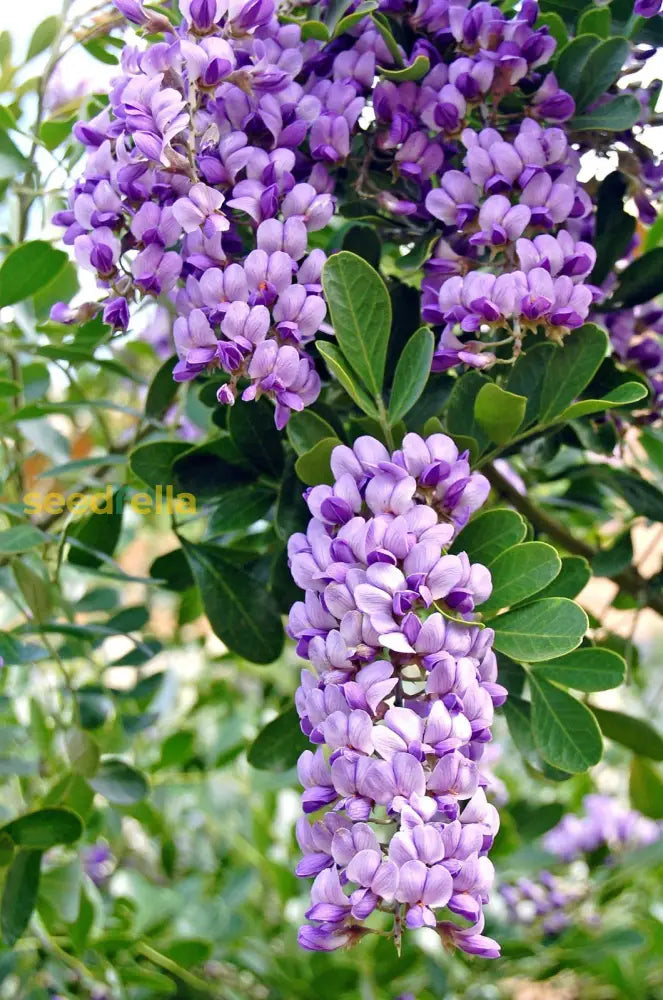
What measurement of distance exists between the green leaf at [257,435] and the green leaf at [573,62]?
0.21m

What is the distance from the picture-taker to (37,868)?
602mm

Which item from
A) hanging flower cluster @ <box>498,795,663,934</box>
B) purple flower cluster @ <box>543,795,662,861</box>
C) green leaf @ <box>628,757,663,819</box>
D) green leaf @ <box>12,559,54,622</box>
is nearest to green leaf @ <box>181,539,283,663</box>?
green leaf @ <box>12,559,54,622</box>

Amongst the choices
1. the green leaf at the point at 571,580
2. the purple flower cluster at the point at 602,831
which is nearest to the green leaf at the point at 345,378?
the green leaf at the point at 571,580

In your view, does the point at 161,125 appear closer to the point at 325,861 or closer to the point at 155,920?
the point at 325,861

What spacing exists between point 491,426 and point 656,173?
0.16 metres

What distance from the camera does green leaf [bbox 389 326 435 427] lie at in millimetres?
442

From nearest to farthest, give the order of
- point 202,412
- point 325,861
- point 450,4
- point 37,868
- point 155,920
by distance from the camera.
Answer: point 325,861, point 450,4, point 37,868, point 202,412, point 155,920

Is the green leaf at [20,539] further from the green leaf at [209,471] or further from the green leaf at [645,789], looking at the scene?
the green leaf at [645,789]

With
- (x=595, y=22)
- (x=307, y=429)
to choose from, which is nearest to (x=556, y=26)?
(x=595, y=22)

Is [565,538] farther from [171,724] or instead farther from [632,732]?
[171,724]

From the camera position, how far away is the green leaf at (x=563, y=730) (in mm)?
450

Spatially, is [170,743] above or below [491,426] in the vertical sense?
below

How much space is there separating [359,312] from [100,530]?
0.25 meters

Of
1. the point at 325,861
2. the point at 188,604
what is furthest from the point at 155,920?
the point at 325,861
